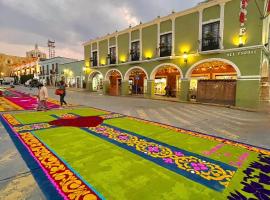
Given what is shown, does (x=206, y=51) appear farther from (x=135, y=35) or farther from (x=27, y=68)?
(x=27, y=68)

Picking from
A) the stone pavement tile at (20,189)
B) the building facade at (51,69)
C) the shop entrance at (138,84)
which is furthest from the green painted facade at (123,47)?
the building facade at (51,69)

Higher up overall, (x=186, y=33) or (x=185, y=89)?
(x=186, y=33)

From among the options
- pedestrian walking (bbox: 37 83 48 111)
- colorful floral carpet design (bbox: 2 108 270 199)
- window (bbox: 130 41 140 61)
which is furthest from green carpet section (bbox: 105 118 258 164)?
window (bbox: 130 41 140 61)

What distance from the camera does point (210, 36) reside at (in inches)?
534

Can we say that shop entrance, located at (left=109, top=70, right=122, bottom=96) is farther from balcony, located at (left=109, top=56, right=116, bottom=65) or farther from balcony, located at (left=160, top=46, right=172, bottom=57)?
balcony, located at (left=160, top=46, right=172, bottom=57)

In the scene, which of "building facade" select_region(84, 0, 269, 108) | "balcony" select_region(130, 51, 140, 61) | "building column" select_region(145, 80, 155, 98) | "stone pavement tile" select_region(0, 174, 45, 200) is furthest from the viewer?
"balcony" select_region(130, 51, 140, 61)

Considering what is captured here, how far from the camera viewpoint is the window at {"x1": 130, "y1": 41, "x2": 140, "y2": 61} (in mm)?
19344

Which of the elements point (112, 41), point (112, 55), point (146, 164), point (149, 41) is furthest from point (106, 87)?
point (146, 164)

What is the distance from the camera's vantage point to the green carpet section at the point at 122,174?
7.97 ft

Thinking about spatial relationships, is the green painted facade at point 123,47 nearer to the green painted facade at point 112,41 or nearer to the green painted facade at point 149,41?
the green painted facade at point 112,41

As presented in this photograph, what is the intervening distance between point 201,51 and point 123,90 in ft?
34.2

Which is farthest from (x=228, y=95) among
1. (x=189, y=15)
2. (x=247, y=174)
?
(x=247, y=174)

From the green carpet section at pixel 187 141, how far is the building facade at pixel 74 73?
31017 millimetres

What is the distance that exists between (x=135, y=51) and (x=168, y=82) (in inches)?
235
